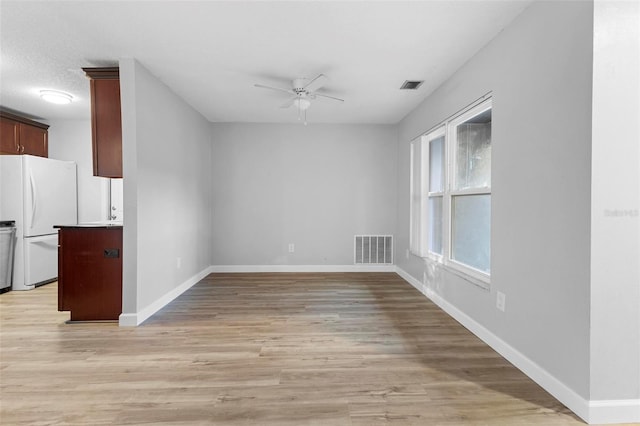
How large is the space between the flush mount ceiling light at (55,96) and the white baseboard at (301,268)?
2997 mm

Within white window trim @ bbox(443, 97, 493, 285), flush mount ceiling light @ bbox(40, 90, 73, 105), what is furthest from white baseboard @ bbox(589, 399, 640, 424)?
flush mount ceiling light @ bbox(40, 90, 73, 105)

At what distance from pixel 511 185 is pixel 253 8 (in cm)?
216

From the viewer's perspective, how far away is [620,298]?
163 centimetres

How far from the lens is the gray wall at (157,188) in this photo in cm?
293

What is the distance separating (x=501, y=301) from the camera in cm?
240

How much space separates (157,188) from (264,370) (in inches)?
86.4

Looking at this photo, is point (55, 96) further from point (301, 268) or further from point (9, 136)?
point (301, 268)

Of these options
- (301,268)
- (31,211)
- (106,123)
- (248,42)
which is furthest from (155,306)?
(248,42)

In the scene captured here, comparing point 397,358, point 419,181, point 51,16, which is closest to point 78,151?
point 51,16

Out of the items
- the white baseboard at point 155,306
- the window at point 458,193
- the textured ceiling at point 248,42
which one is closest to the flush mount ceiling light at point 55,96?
the textured ceiling at point 248,42

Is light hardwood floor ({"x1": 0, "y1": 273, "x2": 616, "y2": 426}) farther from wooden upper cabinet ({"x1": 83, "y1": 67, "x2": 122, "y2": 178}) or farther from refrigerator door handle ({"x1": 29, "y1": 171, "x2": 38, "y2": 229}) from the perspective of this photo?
wooden upper cabinet ({"x1": 83, "y1": 67, "x2": 122, "y2": 178})

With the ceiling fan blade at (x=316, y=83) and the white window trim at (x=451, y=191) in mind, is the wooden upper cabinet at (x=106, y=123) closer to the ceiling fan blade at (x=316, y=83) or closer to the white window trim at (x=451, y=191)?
the ceiling fan blade at (x=316, y=83)

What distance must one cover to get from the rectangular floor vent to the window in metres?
0.99

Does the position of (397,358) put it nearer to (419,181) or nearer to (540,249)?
(540,249)
